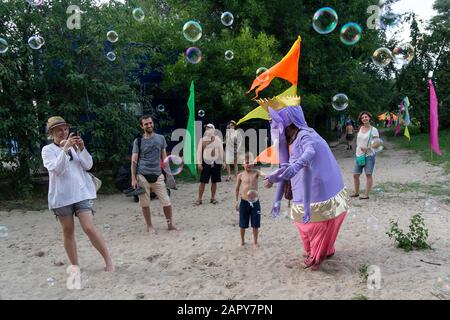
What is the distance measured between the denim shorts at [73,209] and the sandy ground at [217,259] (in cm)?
75

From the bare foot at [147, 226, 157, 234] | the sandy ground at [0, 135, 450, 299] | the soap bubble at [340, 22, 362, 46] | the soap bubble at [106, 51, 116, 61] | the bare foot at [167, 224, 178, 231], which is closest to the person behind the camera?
Result: the sandy ground at [0, 135, 450, 299]

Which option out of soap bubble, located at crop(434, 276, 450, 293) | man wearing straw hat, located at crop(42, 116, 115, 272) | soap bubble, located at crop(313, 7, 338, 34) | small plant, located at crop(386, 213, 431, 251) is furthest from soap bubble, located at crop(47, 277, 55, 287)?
soap bubble, located at crop(313, 7, 338, 34)

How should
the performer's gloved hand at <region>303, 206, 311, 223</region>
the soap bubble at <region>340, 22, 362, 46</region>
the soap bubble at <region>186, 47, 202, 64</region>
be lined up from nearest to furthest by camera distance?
1. the performer's gloved hand at <region>303, 206, 311, 223</region>
2. the soap bubble at <region>340, 22, 362, 46</region>
3. the soap bubble at <region>186, 47, 202, 64</region>

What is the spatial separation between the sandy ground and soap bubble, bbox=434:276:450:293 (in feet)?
0.15

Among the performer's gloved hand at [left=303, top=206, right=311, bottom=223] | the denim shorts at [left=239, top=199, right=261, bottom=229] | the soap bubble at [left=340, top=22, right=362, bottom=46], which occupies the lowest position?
the denim shorts at [left=239, top=199, right=261, bottom=229]

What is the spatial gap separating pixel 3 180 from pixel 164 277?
25.3ft

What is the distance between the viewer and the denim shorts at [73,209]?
4082 millimetres

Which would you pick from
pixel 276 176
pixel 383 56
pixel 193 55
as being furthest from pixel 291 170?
pixel 193 55

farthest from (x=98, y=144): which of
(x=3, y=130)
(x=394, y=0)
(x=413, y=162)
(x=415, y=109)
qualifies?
(x=415, y=109)

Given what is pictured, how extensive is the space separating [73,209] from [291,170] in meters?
2.26

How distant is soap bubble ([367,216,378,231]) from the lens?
5883 millimetres

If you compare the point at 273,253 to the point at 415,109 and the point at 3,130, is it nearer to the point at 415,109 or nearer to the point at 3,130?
the point at 3,130

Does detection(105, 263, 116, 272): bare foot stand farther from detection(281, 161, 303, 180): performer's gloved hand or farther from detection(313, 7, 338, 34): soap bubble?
detection(313, 7, 338, 34): soap bubble

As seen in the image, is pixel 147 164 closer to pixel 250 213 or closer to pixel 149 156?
pixel 149 156
